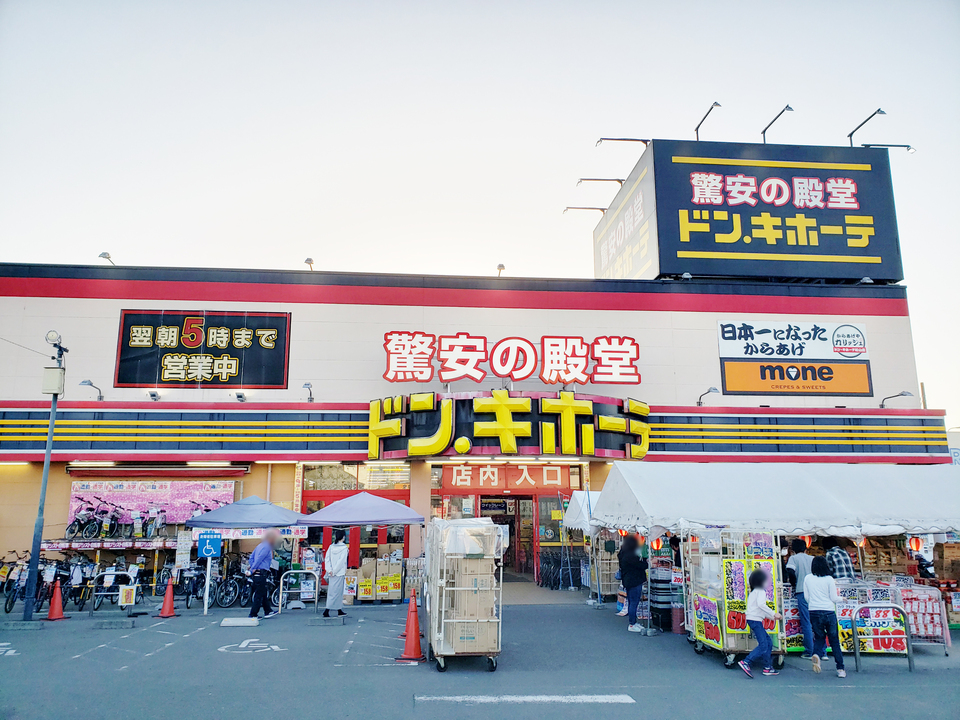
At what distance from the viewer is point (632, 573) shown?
13883 millimetres

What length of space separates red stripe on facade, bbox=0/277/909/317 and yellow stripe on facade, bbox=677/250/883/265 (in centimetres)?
163

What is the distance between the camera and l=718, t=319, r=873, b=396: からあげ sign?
867 inches

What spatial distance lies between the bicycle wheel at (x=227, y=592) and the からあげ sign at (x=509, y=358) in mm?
6749

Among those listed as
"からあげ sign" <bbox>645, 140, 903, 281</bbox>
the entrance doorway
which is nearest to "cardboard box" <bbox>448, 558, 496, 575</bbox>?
the entrance doorway

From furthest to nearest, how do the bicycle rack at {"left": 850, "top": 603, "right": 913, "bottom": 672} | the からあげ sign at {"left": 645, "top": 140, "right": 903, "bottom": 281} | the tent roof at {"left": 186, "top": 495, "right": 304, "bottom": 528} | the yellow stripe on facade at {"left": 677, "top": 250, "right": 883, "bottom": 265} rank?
the からあげ sign at {"left": 645, "top": 140, "right": 903, "bottom": 281} → the yellow stripe on facade at {"left": 677, "top": 250, "right": 883, "bottom": 265} → the tent roof at {"left": 186, "top": 495, "right": 304, "bottom": 528} → the bicycle rack at {"left": 850, "top": 603, "right": 913, "bottom": 672}

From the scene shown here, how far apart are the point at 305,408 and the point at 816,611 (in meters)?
14.2

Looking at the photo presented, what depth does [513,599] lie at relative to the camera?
58.2 feet

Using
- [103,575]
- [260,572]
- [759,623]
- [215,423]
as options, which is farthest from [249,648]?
[215,423]

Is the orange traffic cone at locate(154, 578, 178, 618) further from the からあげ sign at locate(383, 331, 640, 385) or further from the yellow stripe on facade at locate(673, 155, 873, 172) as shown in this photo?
the yellow stripe on facade at locate(673, 155, 873, 172)

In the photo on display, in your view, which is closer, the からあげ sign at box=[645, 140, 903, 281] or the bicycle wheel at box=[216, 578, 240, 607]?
the bicycle wheel at box=[216, 578, 240, 607]

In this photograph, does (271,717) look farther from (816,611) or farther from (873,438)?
(873,438)

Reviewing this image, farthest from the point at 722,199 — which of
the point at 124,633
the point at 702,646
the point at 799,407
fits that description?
the point at 124,633

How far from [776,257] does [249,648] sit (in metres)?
20.2

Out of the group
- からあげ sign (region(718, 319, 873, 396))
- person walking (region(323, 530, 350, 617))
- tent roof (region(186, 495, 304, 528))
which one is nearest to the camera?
person walking (region(323, 530, 350, 617))
